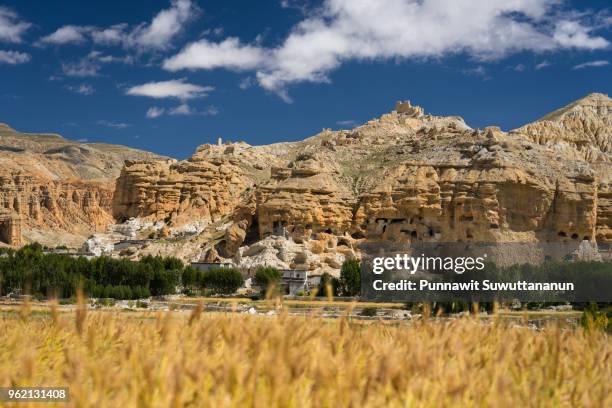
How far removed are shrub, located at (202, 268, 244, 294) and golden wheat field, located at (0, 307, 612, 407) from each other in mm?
55664

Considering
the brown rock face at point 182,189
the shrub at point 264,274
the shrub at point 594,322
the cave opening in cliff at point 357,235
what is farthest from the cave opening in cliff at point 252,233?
the shrub at point 594,322

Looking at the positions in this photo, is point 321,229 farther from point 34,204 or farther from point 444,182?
point 34,204

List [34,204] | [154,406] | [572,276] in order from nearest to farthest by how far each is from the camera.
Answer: [154,406] < [572,276] < [34,204]

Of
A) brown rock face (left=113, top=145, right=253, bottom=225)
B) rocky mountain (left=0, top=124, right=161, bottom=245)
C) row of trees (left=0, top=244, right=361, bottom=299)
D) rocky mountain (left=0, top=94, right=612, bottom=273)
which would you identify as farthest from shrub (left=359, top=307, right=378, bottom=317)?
rocky mountain (left=0, top=124, right=161, bottom=245)

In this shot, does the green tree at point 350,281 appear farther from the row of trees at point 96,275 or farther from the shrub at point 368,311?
the row of trees at point 96,275

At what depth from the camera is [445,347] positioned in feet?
25.5

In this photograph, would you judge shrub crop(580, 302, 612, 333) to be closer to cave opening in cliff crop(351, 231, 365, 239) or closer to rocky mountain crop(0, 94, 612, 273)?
rocky mountain crop(0, 94, 612, 273)

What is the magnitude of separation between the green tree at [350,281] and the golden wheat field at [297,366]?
50928mm

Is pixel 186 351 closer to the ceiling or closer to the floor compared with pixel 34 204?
closer to the floor

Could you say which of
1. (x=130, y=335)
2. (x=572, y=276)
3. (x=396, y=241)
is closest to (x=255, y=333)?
(x=130, y=335)

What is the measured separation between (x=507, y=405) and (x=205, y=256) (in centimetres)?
7711

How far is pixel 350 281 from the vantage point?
197ft

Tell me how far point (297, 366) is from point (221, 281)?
195 ft

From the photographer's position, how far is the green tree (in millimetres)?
59938
